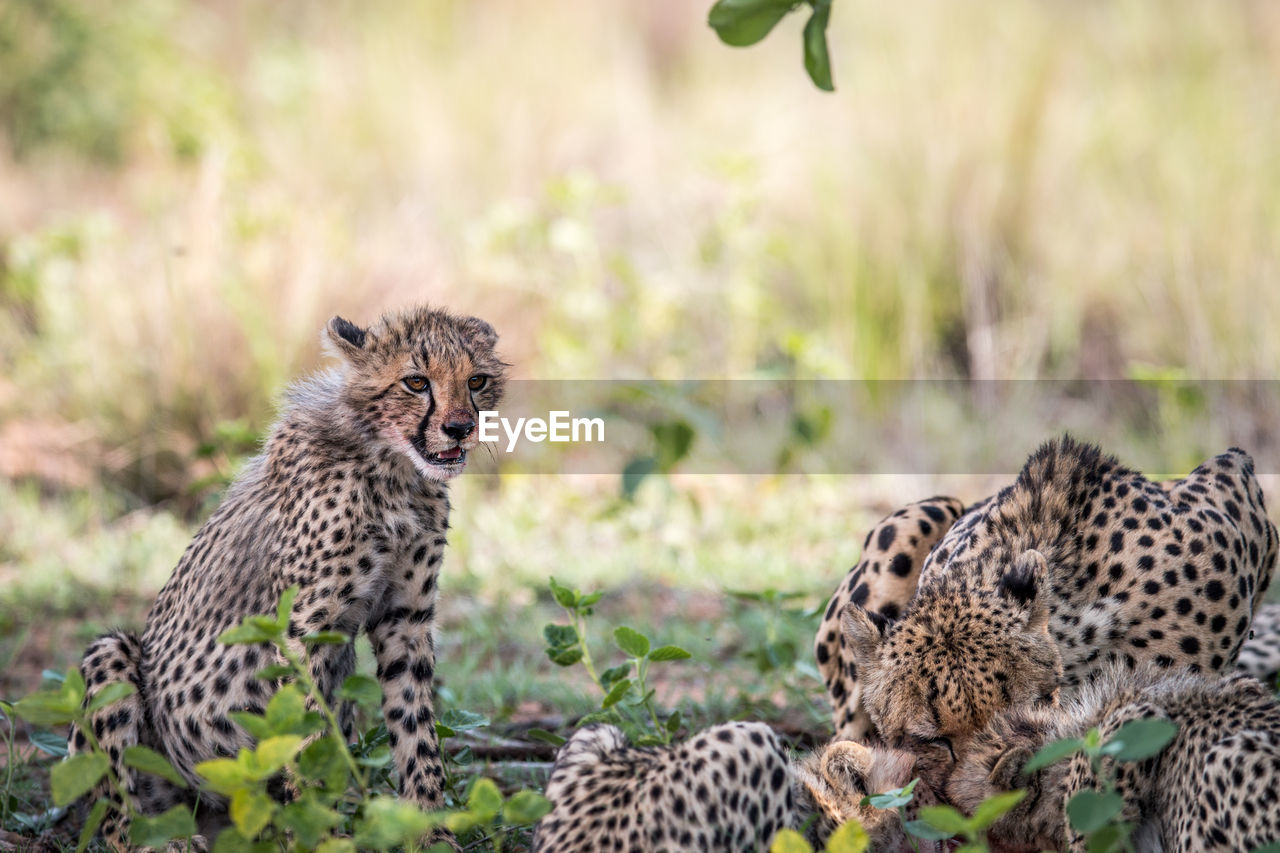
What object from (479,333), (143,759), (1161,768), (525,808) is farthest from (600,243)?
(525,808)

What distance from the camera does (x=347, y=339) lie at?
3.38 metres

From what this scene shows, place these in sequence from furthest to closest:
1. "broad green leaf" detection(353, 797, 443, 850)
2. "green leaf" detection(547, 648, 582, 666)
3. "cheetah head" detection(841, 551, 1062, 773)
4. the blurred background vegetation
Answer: the blurred background vegetation → "green leaf" detection(547, 648, 582, 666) → "cheetah head" detection(841, 551, 1062, 773) → "broad green leaf" detection(353, 797, 443, 850)

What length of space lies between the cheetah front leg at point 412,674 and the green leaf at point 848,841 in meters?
1.13

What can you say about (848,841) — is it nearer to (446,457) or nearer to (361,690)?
(361,690)

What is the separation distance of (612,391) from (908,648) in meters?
5.39

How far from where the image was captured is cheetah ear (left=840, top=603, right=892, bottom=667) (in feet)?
11.5

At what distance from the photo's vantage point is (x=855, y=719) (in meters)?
3.87

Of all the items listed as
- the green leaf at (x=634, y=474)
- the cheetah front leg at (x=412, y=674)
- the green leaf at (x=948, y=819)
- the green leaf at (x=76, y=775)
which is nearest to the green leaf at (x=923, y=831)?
the green leaf at (x=948, y=819)

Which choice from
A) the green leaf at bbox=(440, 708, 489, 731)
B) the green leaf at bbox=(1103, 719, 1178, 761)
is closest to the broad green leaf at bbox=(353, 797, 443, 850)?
the green leaf at bbox=(440, 708, 489, 731)

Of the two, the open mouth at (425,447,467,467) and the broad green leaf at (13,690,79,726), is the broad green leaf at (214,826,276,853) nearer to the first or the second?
the broad green leaf at (13,690,79,726)

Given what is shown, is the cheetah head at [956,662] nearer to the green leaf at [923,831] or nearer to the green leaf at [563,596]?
the green leaf at [923,831]

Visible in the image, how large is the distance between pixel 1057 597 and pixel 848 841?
1249 mm

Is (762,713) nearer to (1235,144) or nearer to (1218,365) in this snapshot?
(1218,365)

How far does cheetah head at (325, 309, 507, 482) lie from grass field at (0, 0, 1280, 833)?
155 cm
